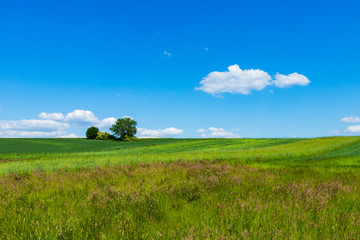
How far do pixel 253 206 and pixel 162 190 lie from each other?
5.96 feet

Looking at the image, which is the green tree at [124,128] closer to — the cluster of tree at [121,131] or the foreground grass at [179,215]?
the cluster of tree at [121,131]

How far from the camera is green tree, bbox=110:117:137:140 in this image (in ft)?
256

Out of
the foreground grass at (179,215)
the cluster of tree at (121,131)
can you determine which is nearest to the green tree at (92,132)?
the cluster of tree at (121,131)

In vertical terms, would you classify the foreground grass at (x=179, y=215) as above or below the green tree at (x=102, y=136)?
below

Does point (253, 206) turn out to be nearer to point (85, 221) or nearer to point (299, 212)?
point (299, 212)

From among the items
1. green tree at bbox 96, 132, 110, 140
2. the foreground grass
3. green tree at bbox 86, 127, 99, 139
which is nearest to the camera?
the foreground grass

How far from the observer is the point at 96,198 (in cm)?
405

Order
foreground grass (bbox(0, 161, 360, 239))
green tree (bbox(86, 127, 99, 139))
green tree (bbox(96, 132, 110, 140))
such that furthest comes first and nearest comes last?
green tree (bbox(86, 127, 99, 139)), green tree (bbox(96, 132, 110, 140)), foreground grass (bbox(0, 161, 360, 239))

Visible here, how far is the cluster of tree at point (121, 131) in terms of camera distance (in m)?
77.8

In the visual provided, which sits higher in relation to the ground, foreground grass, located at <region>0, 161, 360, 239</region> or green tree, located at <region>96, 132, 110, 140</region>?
green tree, located at <region>96, 132, 110, 140</region>

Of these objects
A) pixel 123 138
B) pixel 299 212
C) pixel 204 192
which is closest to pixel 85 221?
pixel 204 192

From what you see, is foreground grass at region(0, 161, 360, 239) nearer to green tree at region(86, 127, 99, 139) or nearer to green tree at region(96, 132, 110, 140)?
green tree at region(96, 132, 110, 140)

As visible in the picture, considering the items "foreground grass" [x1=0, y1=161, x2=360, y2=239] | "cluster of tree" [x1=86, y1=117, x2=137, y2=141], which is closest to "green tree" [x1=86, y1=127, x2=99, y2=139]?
"cluster of tree" [x1=86, y1=117, x2=137, y2=141]

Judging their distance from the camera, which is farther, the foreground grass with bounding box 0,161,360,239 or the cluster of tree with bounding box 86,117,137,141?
the cluster of tree with bounding box 86,117,137,141
